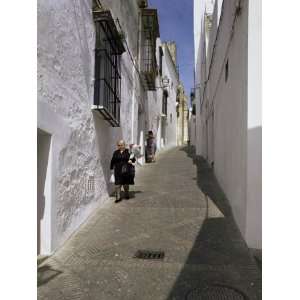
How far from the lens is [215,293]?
386 centimetres

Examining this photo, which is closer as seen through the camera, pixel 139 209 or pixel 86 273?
pixel 86 273

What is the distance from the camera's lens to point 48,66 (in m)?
4.91

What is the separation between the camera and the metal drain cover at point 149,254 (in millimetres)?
4902

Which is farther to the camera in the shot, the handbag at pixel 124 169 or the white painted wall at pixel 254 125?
the handbag at pixel 124 169

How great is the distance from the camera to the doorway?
16.1 feet

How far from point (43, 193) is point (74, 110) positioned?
5.33 feet

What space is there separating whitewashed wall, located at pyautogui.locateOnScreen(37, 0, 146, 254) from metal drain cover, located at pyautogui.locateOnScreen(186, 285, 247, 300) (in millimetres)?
2102

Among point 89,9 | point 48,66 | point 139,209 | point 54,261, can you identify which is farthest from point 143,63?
point 54,261

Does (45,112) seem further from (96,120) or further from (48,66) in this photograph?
(96,120)

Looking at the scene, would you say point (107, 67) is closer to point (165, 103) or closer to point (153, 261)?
point (153, 261)

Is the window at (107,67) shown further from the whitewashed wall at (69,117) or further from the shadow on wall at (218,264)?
the shadow on wall at (218,264)

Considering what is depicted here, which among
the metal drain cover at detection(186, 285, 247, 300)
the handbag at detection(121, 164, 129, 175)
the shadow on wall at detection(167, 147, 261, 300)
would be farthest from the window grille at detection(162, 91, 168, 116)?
the metal drain cover at detection(186, 285, 247, 300)

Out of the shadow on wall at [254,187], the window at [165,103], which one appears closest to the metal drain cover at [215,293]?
the shadow on wall at [254,187]

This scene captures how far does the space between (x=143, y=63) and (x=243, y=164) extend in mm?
9567
